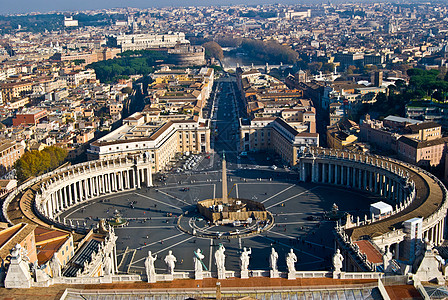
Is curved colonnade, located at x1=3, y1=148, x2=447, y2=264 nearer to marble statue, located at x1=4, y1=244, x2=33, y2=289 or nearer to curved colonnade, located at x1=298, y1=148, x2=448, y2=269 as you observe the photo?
curved colonnade, located at x1=298, y1=148, x2=448, y2=269

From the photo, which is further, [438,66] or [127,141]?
[438,66]

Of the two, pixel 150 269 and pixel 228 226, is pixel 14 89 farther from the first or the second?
pixel 150 269

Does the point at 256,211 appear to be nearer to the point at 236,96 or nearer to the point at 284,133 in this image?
the point at 284,133

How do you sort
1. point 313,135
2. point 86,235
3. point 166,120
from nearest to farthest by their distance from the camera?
point 86,235 → point 313,135 → point 166,120

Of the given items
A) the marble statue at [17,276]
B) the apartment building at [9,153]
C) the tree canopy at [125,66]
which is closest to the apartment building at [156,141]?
the apartment building at [9,153]

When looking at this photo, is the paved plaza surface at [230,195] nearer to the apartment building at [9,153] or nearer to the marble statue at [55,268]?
the marble statue at [55,268]

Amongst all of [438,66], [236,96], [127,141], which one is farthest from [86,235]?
[438,66]

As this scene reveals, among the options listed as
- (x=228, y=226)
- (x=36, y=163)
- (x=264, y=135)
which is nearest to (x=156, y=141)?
(x=36, y=163)
